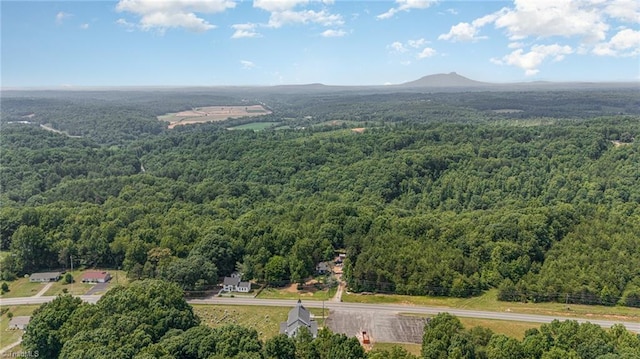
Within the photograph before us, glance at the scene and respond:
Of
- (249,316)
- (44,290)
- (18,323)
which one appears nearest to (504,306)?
(249,316)

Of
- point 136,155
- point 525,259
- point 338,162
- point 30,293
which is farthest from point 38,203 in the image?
point 525,259

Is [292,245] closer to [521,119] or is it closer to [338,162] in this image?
[338,162]

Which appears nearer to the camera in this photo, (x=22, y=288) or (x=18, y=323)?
(x=18, y=323)

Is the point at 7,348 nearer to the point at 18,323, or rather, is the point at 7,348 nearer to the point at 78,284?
the point at 18,323

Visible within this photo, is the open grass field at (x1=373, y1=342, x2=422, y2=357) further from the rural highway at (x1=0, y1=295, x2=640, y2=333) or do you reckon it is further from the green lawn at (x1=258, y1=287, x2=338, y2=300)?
the green lawn at (x1=258, y1=287, x2=338, y2=300)

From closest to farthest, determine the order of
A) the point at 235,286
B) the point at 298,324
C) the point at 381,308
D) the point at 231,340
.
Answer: the point at 231,340, the point at 298,324, the point at 381,308, the point at 235,286

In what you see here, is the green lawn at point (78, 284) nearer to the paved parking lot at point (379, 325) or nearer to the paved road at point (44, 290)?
the paved road at point (44, 290)

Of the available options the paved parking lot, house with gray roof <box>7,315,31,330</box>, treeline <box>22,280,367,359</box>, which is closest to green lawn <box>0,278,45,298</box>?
house with gray roof <box>7,315,31,330</box>
